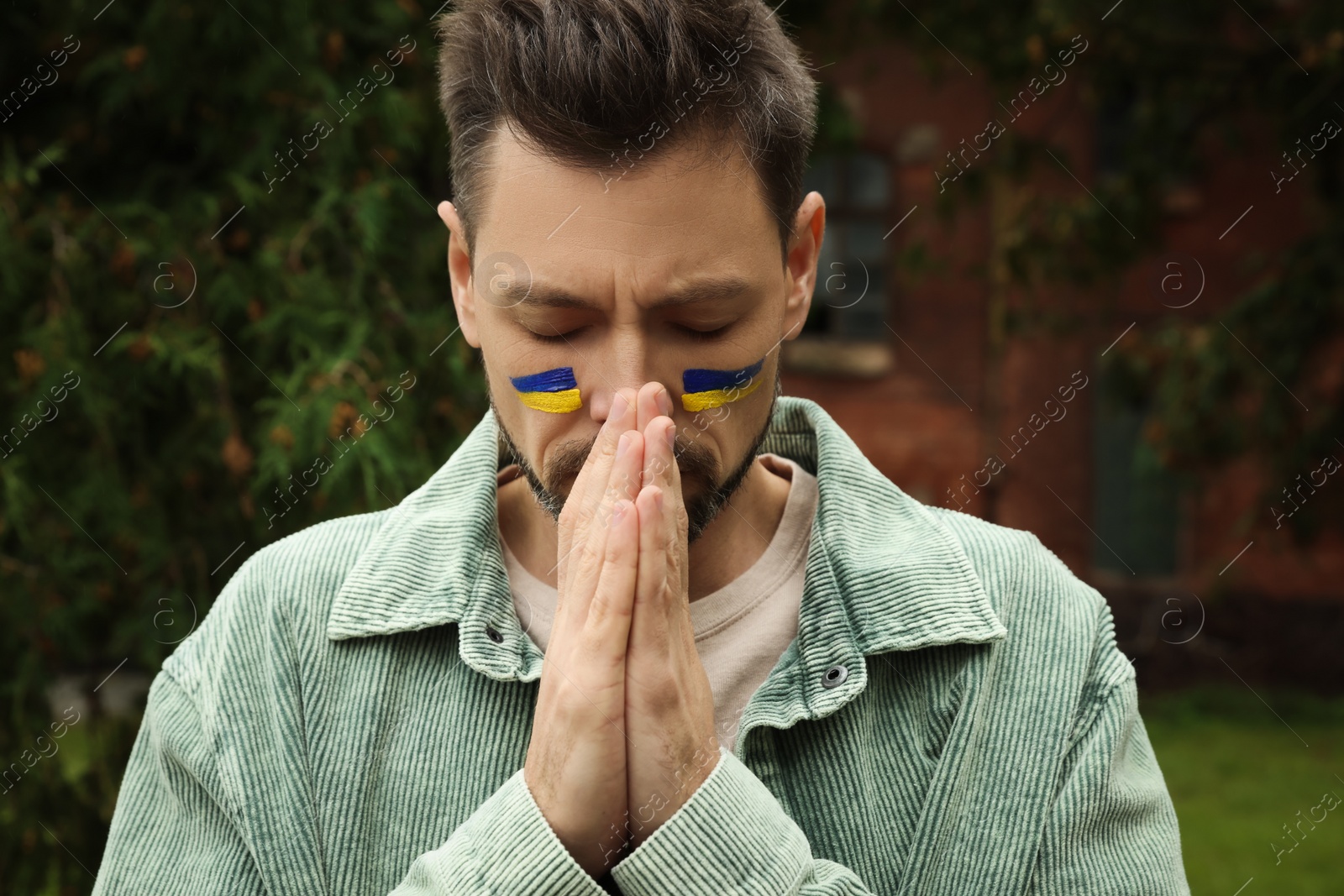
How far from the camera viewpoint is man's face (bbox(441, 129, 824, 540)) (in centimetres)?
190

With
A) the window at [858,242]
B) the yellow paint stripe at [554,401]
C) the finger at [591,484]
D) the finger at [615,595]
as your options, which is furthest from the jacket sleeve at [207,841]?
the window at [858,242]

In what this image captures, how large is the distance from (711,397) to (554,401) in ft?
0.78

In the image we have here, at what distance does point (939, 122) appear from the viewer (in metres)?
10.9

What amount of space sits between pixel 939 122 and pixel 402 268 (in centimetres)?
830

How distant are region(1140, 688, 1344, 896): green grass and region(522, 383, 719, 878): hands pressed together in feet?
17.2

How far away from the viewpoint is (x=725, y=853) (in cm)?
166

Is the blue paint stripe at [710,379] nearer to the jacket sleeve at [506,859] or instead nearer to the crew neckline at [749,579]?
the crew neckline at [749,579]

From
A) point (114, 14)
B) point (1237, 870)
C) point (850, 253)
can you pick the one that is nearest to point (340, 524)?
point (114, 14)

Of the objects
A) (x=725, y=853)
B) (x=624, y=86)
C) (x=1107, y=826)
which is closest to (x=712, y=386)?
(x=624, y=86)

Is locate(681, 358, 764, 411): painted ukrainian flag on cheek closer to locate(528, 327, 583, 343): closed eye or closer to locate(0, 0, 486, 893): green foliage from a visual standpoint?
locate(528, 327, 583, 343): closed eye

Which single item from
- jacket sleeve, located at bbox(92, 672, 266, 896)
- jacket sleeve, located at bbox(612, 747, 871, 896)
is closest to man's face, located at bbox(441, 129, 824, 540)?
jacket sleeve, located at bbox(612, 747, 871, 896)

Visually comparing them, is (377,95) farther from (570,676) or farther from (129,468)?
(570,676)

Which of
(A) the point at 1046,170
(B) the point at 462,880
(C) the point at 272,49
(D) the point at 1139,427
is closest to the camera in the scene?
(B) the point at 462,880

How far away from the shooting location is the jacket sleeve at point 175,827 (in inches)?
75.1
